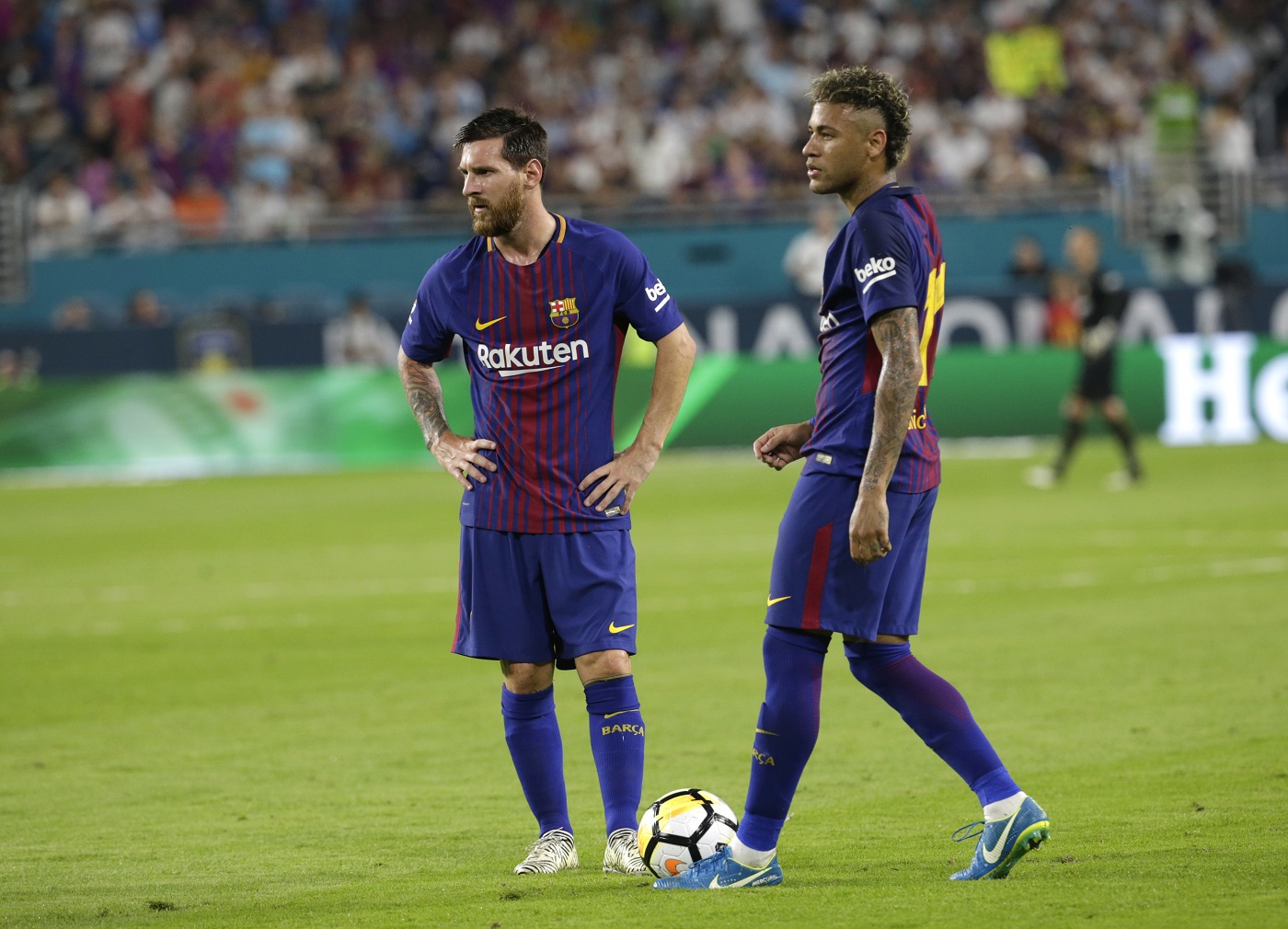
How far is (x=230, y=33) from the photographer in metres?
28.1

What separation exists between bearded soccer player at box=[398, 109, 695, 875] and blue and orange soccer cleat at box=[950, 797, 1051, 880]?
105 cm

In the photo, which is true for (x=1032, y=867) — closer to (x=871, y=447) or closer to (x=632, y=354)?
(x=871, y=447)

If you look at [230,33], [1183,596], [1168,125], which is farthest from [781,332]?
[1183,596]

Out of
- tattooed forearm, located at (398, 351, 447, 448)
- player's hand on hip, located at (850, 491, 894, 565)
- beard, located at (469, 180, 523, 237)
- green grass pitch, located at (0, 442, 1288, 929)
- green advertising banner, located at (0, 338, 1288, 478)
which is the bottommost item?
green advertising banner, located at (0, 338, 1288, 478)

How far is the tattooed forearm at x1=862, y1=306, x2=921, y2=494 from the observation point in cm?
509

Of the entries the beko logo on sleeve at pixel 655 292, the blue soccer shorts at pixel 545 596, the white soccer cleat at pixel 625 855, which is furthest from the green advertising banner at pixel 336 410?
the white soccer cleat at pixel 625 855

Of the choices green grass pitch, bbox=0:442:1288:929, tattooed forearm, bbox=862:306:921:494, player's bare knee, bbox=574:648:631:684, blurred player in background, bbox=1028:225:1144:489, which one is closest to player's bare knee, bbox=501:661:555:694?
player's bare knee, bbox=574:648:631:684

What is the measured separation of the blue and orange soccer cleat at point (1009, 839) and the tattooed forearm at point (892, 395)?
0.99 meters

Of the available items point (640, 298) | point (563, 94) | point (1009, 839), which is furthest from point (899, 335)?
point (563, 94)

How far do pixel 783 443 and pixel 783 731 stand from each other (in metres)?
0.90

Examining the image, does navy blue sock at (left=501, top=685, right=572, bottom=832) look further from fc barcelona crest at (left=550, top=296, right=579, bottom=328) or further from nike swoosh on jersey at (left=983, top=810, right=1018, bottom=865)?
nike swoosh on jersey at (left=983, top=810, right=1018, bottom=865)

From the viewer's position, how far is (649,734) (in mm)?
8109

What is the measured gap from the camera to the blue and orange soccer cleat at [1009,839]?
521cm

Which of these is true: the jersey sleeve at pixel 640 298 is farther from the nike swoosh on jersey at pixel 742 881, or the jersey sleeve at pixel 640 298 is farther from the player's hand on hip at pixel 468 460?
the nike swoosh on jersey at pixel 742 881
